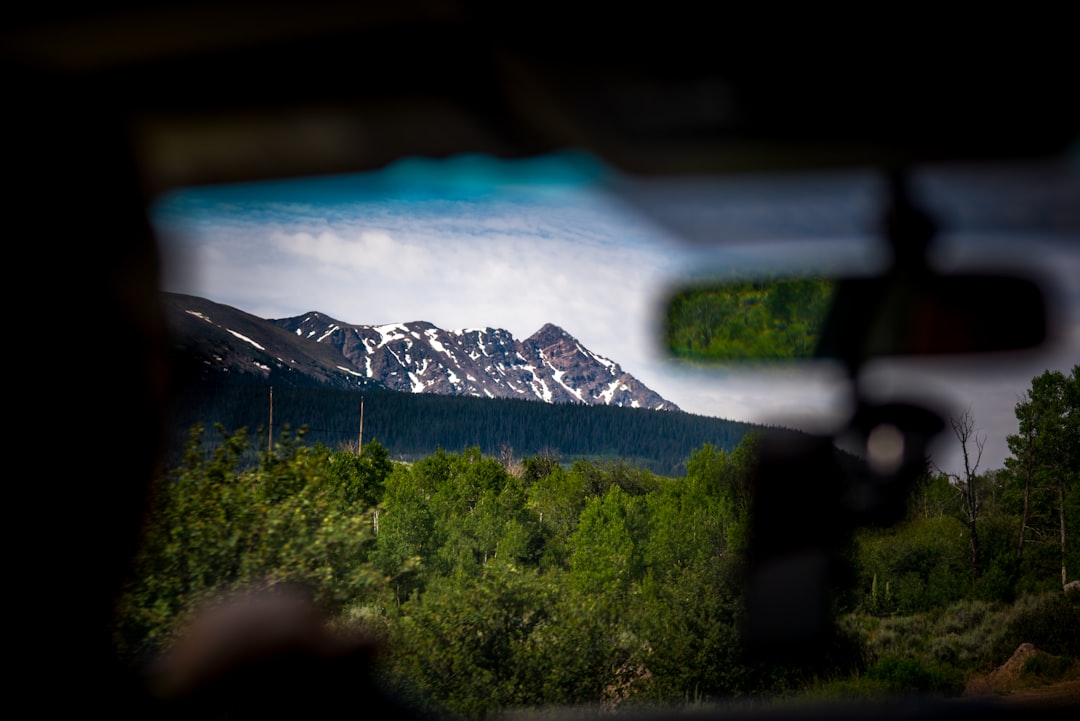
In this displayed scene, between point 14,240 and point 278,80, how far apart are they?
75cm

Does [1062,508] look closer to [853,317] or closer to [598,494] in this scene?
[598,494]

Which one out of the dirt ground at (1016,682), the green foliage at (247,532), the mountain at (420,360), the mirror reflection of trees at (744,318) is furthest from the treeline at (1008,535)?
the mirror reflection of trees at (744,318)

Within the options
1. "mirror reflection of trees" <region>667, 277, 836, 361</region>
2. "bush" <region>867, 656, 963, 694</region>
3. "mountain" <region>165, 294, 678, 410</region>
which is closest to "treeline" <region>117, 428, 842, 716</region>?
"bush" <region>867, 656, 963, 694</region>

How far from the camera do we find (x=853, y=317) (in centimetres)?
262

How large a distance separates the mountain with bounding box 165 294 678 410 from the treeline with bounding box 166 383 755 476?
128cm

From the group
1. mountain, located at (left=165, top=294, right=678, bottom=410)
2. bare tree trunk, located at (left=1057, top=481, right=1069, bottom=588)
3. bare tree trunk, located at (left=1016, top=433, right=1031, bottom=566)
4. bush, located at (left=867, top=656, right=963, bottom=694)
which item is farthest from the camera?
mountain, located at (left=165, top=294, right=678, bottom=410)

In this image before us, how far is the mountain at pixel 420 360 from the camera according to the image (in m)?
43.8

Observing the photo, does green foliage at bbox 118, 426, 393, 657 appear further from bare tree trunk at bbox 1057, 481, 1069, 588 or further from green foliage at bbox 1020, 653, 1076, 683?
bare tree trunk at bbox 1057, 481, 1069, 588

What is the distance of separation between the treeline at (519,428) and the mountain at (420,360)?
1.28 meters

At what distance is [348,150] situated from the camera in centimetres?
247

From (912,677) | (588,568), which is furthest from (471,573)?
(912,677)

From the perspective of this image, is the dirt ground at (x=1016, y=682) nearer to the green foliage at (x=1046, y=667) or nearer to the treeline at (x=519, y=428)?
the green foliage at (x=1046, y=667)

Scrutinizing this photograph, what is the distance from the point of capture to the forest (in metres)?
19.0

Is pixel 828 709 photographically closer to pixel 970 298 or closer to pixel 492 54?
pixel 970 298
